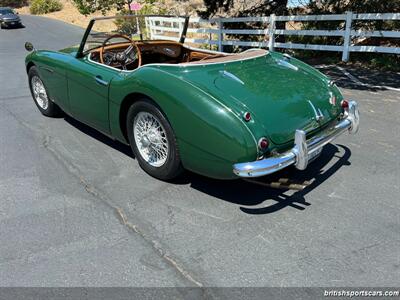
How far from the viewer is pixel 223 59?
169 inches

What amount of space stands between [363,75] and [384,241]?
260 inches

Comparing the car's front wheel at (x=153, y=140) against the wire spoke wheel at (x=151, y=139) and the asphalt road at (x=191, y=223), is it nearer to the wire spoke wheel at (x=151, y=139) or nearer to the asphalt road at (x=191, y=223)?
the wire spoke wheel at (x=151, y=139)

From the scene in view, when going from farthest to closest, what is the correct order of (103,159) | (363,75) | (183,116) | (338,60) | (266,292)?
1. (338,60)
2. (363,75)
3. (103,159)
4. (183,116)
5. (266,292)

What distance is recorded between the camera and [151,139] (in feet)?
12.9

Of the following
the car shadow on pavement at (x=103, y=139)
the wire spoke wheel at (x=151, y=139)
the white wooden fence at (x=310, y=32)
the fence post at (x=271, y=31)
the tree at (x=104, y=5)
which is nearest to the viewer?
the wire spoke wheel at (x=151, y=139)

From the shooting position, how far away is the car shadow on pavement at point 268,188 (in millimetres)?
3584

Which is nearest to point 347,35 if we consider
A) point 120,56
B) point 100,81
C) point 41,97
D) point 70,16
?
point 120,56

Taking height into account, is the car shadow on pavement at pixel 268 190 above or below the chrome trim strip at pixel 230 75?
below

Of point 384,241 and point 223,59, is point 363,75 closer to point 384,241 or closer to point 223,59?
point 223,59

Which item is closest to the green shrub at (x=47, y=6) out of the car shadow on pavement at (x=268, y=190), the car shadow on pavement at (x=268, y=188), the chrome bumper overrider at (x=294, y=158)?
the car shadow on pavement at (x=268, y=188)

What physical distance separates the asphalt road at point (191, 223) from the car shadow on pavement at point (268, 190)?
10 millimetres

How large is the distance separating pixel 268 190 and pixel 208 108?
106 centimetres

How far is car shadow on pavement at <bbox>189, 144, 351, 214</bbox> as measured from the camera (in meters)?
3.57

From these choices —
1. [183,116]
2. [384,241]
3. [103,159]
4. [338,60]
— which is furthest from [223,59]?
[338,60]
